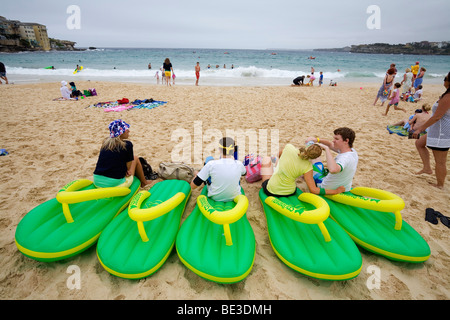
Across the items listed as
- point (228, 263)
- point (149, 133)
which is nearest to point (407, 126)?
point (228, 263)

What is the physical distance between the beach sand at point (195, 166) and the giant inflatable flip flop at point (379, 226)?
196 millimetres

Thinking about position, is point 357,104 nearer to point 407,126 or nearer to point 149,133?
point 407,126

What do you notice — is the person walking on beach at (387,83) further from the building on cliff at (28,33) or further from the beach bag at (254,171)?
the building on cliff at (28,33)

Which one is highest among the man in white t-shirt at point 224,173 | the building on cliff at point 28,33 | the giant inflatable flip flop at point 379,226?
the building on cliff at point 28,33

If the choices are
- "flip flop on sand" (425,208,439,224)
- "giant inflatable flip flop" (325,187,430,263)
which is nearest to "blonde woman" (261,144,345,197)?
"giant inflatable flip flop" (325,187,430,263)

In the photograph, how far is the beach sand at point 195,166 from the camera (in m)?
2.09

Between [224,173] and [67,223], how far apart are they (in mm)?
2098

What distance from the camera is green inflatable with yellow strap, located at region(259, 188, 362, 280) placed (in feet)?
6.77

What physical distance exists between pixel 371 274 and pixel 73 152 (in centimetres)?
623

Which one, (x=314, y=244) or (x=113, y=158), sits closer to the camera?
(x=314, y=244)

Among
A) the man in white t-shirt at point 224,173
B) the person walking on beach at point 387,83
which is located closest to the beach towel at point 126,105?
the man in white t-shirt at point 224,173

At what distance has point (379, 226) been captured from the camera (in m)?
2.67

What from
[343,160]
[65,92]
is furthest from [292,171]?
[65,92]

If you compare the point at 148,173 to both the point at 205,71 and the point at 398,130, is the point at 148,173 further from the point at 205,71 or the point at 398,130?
the point at 205,71
